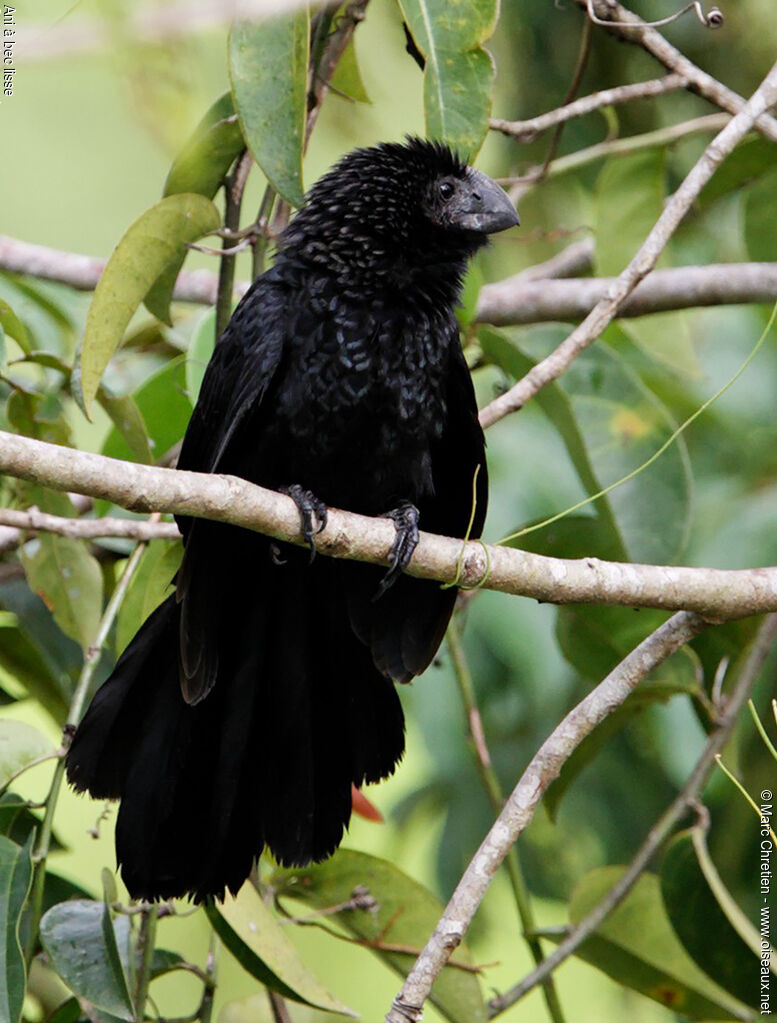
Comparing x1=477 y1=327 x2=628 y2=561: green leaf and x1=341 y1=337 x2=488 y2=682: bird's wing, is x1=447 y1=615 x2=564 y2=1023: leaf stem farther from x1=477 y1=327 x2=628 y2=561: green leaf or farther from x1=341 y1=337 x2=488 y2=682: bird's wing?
x1=477 y1=327 x2=628 y2=561: green leaf

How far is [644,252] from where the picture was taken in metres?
2.22

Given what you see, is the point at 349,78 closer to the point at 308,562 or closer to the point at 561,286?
the point at 561,286

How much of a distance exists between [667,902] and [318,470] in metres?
0.96

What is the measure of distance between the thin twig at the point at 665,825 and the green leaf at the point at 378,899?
14 cm

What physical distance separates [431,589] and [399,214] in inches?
27.0

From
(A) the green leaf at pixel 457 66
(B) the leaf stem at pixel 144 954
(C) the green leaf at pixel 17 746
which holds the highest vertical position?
(A) the green leaf at pixel 457 66

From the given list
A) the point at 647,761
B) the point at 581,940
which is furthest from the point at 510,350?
the point at 647,761

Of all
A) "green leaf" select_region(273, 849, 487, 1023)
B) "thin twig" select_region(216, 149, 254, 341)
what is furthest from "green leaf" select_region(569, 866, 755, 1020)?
"thin twig" select_region(216, 149, 254, 341)

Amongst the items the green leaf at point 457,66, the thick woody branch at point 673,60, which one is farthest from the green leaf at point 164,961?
the thick woody branch at point 673,60

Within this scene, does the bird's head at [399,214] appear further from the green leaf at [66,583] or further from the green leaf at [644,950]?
the green leaf at [644,950]

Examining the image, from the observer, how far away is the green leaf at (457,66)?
2121 millimetres

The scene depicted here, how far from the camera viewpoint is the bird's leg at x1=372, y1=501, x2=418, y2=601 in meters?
2.04

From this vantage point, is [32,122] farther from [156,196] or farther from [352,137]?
[352,137]

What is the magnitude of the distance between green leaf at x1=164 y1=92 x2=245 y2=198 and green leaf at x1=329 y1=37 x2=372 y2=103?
344 mm
